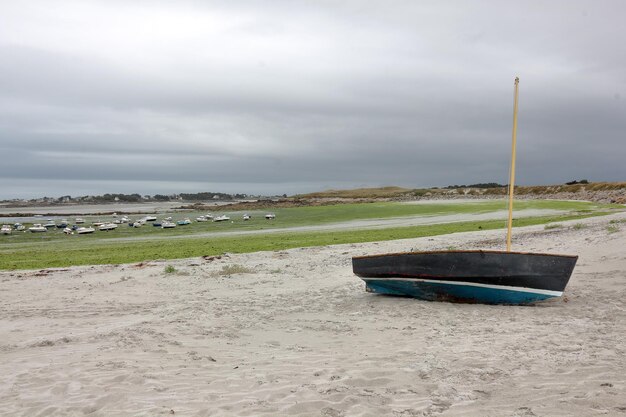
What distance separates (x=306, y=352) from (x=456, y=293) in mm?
4779

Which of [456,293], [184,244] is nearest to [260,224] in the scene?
[184,244]

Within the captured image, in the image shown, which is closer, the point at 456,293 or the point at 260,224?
the point at 456,293

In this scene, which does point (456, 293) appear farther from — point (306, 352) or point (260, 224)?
point (260, 224)

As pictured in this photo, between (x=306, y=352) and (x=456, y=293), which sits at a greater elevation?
(x=456, y=293)

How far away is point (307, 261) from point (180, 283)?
229 inches

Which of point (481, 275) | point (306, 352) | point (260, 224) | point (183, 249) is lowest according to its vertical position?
point (260, 224)

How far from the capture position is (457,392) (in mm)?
5953

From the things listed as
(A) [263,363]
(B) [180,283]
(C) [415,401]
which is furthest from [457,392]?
(B) [180,283]

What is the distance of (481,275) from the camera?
1085cm

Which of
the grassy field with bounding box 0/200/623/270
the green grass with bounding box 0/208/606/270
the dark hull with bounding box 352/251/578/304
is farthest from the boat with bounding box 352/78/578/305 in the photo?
the grassy field with bounding box 0/200/623/270

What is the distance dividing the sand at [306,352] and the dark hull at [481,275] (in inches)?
12.7

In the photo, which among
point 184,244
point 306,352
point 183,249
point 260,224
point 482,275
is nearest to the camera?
point 306,352

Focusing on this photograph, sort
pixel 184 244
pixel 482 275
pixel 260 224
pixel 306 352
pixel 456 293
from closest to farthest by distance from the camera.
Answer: pixel 306 352, pixel 482 275, pixel 456 293, pixel 184 244, pixel 260 224

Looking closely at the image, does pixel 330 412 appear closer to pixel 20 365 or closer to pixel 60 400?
pixel 60 400
